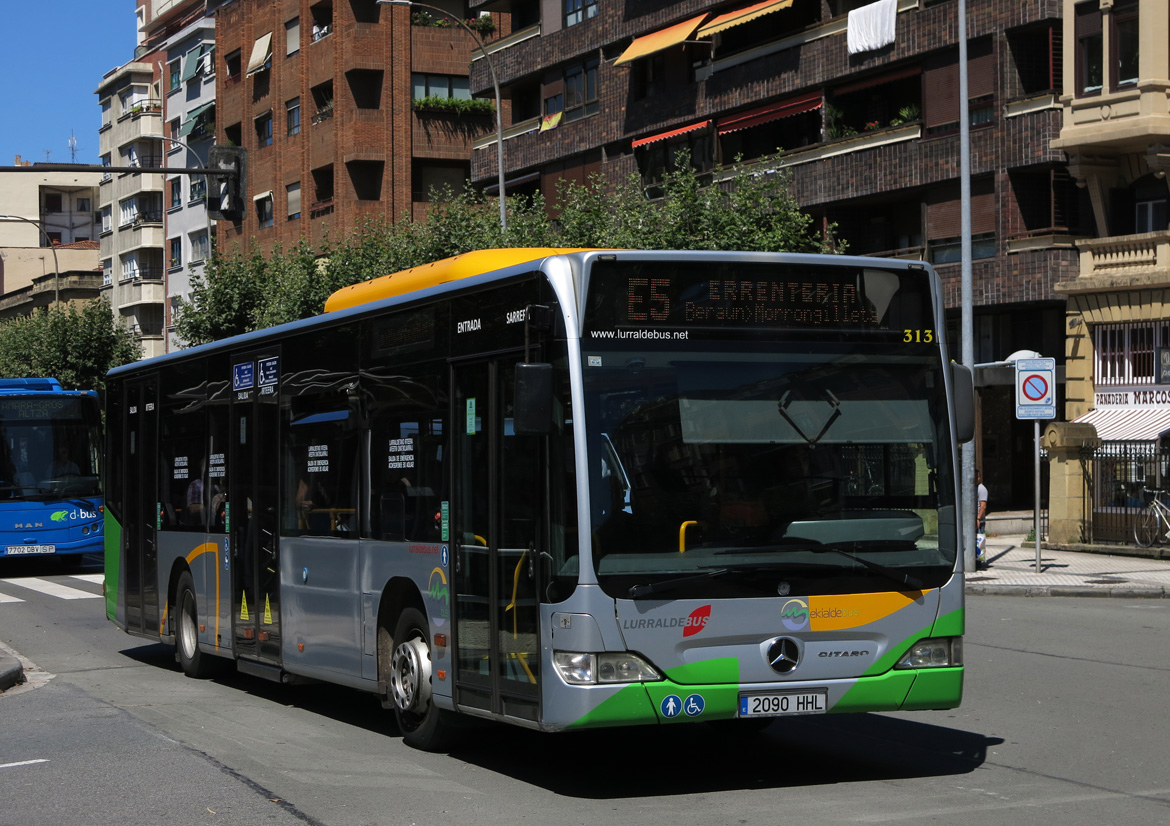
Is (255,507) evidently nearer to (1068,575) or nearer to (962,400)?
(962,400)

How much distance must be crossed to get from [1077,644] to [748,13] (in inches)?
1002

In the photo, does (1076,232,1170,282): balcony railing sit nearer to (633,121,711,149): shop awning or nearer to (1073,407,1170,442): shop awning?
(1073,407,1170,442): shop awning

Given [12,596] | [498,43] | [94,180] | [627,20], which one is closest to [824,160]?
[627,20]

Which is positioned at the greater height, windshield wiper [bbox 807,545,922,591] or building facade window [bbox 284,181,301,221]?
building facade window [bbox 284,181,301,221]

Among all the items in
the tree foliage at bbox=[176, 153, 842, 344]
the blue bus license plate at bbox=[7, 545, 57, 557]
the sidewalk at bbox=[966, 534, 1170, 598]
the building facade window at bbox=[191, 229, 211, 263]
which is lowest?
the sidewalk at bbox=[966, 534, 1170, 598]

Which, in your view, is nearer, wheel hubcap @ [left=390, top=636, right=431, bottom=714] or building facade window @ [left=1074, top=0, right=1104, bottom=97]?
wheel hubcap @ [left=390, top=636, right=431, bottom=714]

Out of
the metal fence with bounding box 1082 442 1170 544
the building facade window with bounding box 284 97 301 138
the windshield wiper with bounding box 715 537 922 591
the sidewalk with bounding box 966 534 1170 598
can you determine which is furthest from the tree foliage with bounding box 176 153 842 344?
the windshield wiper with bounding box 715 537 922 591

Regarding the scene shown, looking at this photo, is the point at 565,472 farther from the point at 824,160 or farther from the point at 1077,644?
A: the point at 824,160

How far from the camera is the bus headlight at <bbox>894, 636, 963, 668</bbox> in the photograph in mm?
8344

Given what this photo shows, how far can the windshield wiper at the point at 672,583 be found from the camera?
25.5 feet

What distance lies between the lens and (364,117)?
183 ft

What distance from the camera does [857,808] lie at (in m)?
7.61

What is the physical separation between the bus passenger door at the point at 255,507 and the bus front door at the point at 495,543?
328 centimetres

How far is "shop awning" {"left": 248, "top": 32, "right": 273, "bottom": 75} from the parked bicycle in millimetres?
43581
